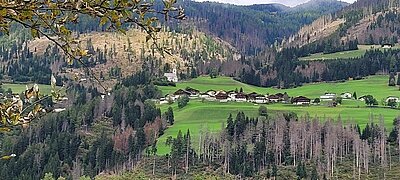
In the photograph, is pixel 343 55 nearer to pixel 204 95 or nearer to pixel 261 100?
pixel 261 100

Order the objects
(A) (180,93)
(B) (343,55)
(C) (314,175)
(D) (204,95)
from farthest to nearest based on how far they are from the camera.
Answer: (B) (343,55) → (D) (204,95) → (A) (180,93) → (C) (314,175)

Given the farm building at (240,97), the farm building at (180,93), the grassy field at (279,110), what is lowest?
the grassy field at (279,110)

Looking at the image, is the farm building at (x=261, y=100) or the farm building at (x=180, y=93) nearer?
the farm building at (x=261, y=100)

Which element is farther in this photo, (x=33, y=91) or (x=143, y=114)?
(x=143, y=114)

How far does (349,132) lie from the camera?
71125 mm

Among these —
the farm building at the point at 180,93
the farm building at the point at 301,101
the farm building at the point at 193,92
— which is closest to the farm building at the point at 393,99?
the farm building at the point at 301,101

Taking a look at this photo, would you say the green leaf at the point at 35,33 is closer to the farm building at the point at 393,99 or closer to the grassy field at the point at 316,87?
the farm building at the point at 393,99

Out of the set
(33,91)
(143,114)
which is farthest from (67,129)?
(33,91)

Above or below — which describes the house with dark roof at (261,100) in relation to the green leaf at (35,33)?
below

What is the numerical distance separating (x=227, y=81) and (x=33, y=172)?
79443 millimetres

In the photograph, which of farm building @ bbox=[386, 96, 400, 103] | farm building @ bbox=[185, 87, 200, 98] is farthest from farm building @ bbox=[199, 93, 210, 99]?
farm building @ bbox=[386, 96, 400, 103]

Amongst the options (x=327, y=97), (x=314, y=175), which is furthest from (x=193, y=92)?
(x=314, y=175)

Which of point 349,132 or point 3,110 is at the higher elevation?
point 3,110

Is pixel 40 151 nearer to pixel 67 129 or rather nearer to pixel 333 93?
pixel 67 129
